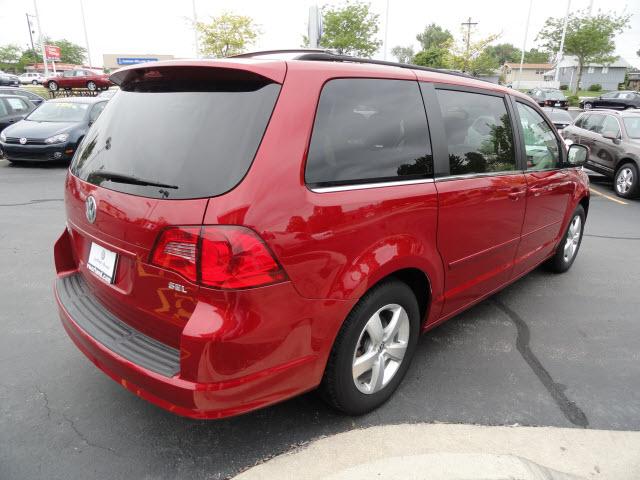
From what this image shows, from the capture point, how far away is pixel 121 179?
2.13 meters

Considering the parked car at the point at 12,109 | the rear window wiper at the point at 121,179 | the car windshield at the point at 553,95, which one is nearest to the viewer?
the rear window wiper at the point at 121,179

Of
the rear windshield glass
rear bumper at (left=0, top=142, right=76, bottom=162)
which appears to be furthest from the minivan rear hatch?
rear bumper at (left=0, top=142, right=76, bottom=162)

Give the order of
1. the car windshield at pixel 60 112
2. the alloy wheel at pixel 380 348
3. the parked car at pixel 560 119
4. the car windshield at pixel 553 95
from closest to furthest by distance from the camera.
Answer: the alloy wheel at pixel 380 348 → the car windshield at pixel 60 112 → the parked car at pixel 560 119 → the car windshield at pixel 553 95

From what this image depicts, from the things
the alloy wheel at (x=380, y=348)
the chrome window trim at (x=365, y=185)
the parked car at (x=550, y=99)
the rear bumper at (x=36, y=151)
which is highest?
the chrome window trim at (x=365, y=185)

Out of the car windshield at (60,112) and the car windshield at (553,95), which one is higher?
the car windshield at (60,112)

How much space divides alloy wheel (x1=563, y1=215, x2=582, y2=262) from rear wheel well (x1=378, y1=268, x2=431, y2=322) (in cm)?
264

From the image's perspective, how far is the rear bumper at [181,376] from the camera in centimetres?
186

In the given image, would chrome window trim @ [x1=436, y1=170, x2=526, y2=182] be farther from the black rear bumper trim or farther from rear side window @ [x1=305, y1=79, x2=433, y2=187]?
the black rear bumper trim

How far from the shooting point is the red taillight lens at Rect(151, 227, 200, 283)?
182 cm

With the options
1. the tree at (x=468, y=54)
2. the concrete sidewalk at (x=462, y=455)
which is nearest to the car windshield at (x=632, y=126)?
the concrete sidewalk at (x=462, y=455)

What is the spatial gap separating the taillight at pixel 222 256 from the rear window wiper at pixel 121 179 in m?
0.24

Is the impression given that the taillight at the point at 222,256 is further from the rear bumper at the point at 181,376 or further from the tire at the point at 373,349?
the tire at the point at 373,349

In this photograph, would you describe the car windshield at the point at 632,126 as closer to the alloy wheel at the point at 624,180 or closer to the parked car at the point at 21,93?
the alloy wheel at the point at 624,180

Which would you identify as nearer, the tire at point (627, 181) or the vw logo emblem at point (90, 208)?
the vw logo emblem at point (90, 208)
